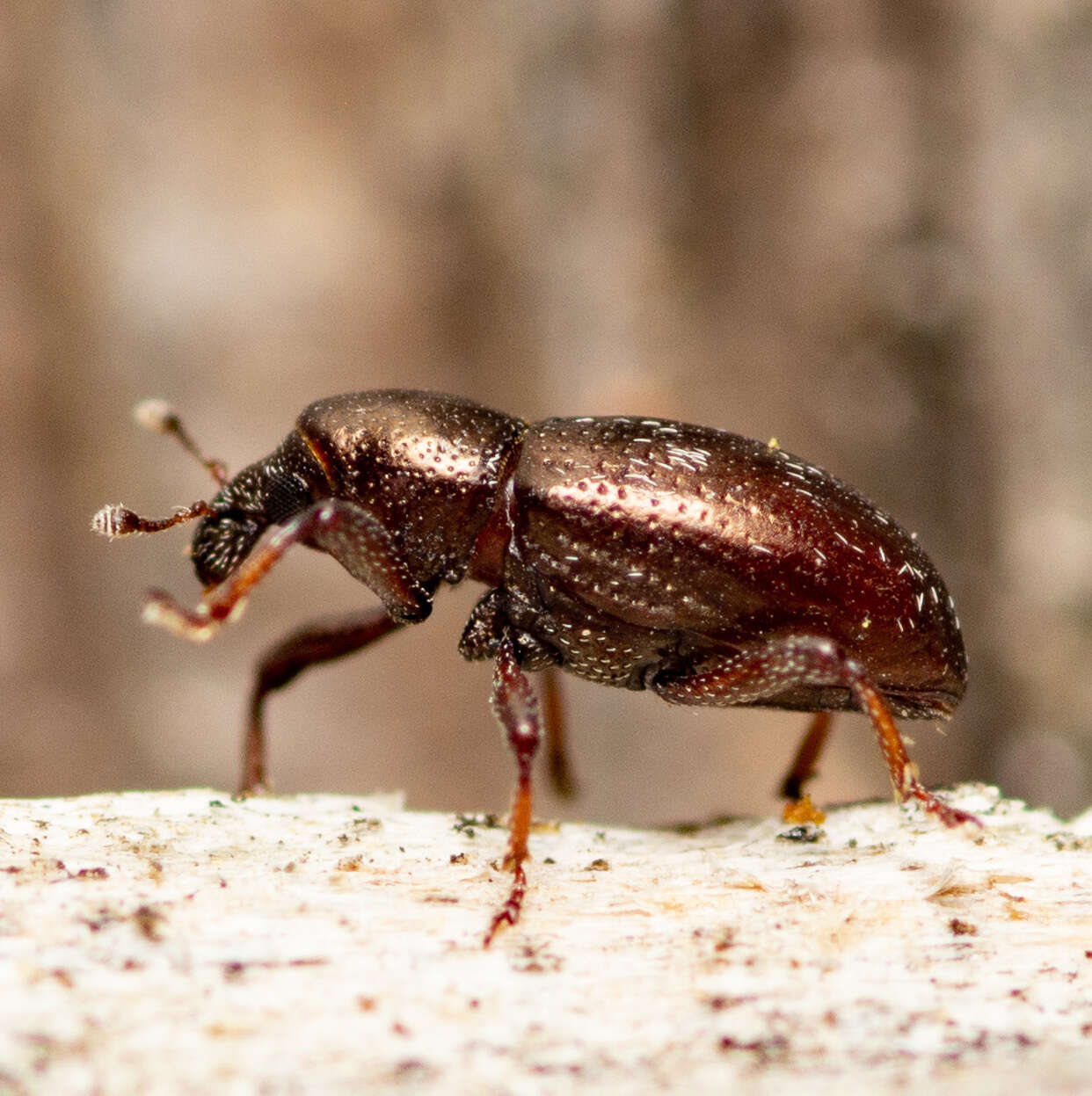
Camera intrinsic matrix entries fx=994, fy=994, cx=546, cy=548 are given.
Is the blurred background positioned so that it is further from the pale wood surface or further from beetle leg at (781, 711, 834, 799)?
the pale wood surface

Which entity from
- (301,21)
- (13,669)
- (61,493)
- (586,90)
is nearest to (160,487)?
(61,493)

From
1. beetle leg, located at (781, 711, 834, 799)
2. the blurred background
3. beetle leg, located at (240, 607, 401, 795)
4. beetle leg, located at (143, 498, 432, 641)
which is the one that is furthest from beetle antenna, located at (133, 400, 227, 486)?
beetle leg, located at (781, 711, 834, 799)

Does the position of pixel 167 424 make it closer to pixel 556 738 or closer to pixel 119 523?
pixel 119 523

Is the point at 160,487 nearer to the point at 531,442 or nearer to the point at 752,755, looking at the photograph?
the point at 531,442

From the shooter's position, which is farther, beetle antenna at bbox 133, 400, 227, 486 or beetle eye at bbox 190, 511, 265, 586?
beetle antenna at bbox 133, 400, 227, 486

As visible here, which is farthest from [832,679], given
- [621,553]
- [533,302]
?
[533,302]

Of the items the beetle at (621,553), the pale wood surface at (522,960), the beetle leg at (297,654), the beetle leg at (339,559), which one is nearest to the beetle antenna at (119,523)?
the beetle at (621,553)
